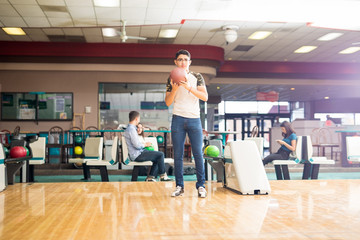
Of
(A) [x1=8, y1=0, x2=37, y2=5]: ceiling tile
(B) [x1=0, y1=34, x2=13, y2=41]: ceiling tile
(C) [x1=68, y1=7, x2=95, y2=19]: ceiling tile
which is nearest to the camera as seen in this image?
(A) [x1=8, y1=0, x2=37, y2=5]: ceiling tile

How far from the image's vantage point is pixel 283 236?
1936 millimetres

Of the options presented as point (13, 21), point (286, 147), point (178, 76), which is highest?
point (13, 21)

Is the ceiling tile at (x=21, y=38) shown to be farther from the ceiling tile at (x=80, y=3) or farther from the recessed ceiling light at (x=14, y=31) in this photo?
the ceiling tile at (x=80, y=3)

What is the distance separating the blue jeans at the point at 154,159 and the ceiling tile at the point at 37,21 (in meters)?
4.31

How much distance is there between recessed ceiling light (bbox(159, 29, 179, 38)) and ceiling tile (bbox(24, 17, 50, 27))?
2786 mm

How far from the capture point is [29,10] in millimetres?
7062

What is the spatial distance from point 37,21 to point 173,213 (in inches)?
258

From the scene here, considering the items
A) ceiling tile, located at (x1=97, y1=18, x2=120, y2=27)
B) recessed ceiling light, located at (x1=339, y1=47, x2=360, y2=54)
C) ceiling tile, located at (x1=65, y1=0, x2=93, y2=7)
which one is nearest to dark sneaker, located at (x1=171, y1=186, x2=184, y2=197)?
ceiling tile, located at (x1=65, y1=0, x2=93, y2=7)

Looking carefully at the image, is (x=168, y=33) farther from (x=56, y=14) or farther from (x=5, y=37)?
(x=5, y=37)

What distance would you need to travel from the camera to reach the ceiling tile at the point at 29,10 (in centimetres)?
687

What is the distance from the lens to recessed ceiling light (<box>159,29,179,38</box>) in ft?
29.9

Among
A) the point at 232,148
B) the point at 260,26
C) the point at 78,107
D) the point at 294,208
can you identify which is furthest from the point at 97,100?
the point at 294,208

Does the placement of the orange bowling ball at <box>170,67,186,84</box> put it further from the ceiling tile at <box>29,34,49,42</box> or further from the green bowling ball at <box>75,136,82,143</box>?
the ceiling tile at <box>29,34,49,42</box>

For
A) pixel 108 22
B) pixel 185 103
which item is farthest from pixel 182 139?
pixel 108 22
